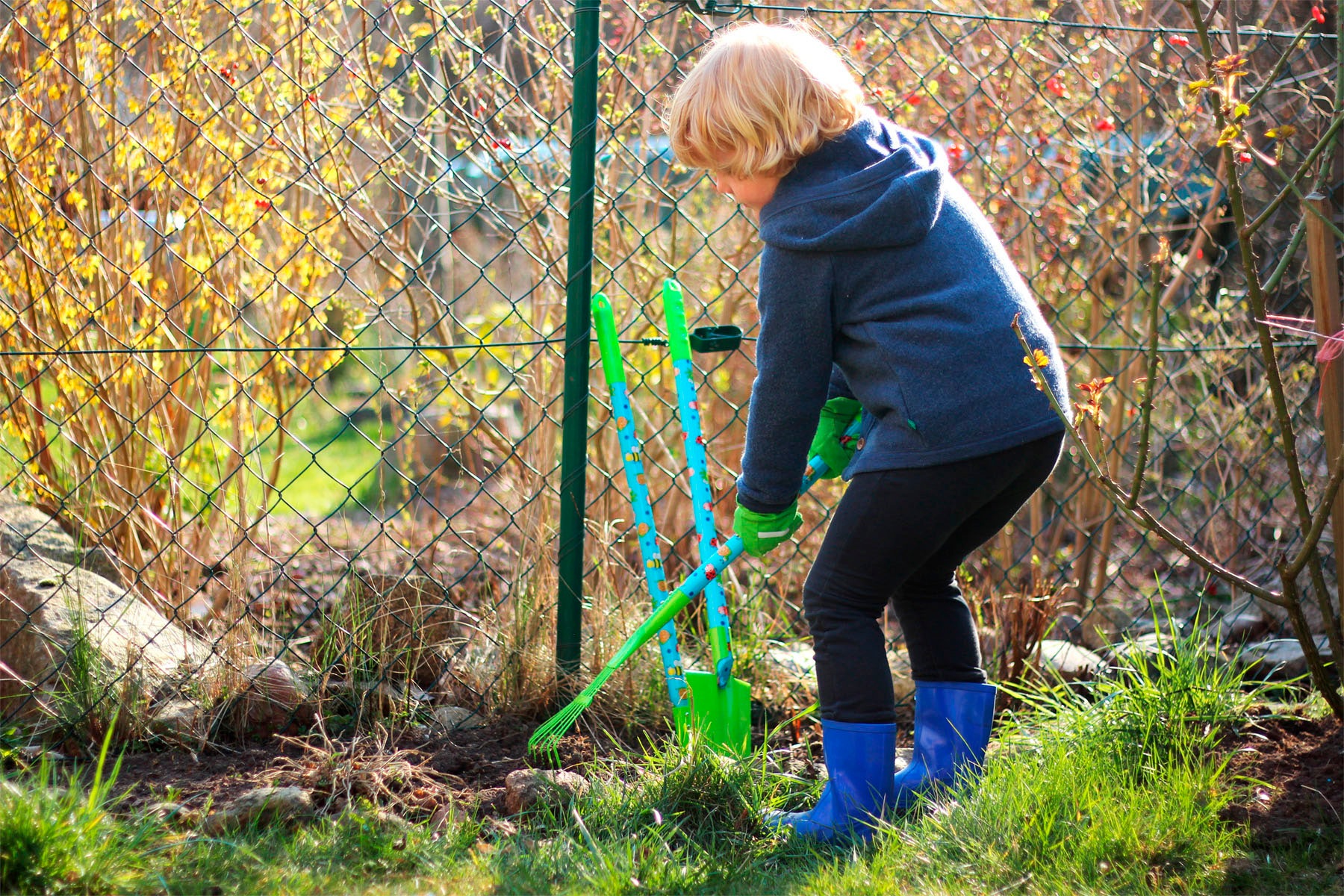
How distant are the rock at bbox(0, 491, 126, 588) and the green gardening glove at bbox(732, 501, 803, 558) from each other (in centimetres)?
170

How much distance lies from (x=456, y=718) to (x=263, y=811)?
593 mm

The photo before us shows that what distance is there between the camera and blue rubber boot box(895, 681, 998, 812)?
223 cm

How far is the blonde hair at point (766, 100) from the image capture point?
1.96 meters

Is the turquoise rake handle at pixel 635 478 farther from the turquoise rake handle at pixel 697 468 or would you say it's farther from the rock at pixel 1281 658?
the rock at pixel 1281 658

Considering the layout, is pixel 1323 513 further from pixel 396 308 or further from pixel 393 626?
pixel 396 308

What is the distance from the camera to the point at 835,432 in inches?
91.1

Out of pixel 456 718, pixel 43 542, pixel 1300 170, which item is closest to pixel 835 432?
pixel 1300 170

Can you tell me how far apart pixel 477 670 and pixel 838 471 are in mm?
988

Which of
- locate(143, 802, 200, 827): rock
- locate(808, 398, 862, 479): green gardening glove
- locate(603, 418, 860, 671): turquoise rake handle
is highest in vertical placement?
locate(808, 398, 862, 479): green gardening glove

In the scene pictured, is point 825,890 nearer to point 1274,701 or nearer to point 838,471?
point 838,471

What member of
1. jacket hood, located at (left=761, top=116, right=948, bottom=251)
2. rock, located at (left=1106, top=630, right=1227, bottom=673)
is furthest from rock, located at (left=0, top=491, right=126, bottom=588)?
rock, located at (left=1106, top=630, right=1227, bottom=673)

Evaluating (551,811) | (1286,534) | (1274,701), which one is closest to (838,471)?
(551,811)

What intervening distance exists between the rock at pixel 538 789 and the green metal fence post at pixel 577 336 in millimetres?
459

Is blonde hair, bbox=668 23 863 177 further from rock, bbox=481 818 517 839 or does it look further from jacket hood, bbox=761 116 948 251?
rock, bbox=481 818 517 839
